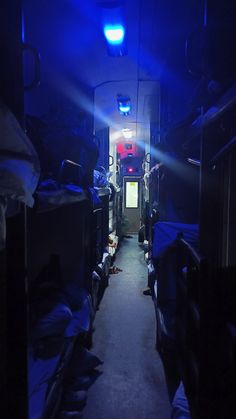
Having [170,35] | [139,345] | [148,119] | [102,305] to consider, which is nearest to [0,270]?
[139,345]

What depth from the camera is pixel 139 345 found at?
2951mm

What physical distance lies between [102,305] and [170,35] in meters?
3.18

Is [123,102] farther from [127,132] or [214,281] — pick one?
[214,281]

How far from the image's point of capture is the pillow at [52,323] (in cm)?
181

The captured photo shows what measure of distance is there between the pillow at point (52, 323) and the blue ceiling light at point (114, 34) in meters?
2.07

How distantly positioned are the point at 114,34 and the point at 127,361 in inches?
110

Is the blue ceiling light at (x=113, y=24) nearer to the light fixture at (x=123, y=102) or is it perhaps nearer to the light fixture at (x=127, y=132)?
the light fixture at (x=123, y=102)

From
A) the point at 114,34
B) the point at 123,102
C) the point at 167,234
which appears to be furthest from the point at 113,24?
the point at 123,102

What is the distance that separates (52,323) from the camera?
72.2 inches

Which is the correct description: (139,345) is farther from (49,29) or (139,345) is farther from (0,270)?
(49,29)

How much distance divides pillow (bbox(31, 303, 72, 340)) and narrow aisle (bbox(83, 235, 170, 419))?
683 mm

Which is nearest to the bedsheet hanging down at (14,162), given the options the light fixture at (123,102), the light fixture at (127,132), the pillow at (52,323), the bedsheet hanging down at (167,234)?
the pillow at (52,323)

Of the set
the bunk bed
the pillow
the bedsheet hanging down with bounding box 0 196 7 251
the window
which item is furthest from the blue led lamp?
the window

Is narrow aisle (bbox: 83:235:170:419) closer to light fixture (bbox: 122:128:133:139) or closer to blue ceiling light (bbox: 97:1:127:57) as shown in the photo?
blue ceiling light (bbox: 97:1:127:57)
